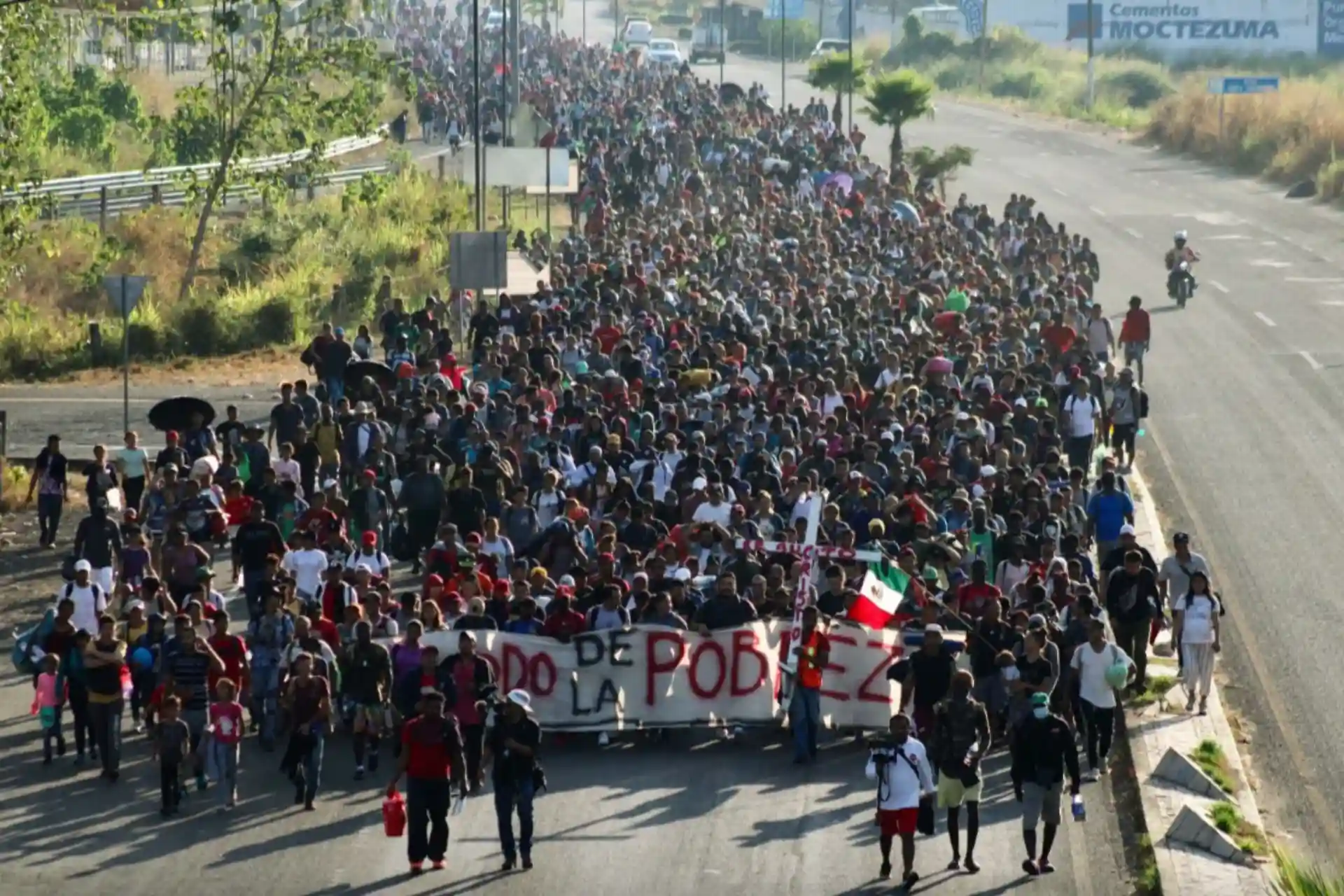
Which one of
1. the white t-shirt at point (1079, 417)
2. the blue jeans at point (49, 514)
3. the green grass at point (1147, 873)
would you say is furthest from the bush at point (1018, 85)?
the green grass at point (1147, 873)

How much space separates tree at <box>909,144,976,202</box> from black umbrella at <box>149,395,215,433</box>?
29.6 meters

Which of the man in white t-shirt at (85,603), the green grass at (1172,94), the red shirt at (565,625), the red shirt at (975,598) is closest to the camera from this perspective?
the red shirt at (975,598)

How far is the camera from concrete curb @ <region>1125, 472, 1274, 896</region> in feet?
49.1

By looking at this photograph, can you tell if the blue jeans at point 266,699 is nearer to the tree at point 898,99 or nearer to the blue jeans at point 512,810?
the blue jeans at point 512,810

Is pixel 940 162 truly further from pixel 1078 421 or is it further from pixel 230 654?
pixel 230 654

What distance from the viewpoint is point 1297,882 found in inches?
458

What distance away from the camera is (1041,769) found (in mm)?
14984

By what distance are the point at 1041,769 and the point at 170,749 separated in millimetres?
5382

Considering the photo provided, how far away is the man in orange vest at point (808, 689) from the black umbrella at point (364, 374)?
1139 centimetres

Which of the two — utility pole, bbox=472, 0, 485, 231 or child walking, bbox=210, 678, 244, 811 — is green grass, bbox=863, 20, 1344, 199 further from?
child walking, bbox=210, 678, 244, 811

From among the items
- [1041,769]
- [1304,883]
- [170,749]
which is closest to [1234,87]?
[1041,769]

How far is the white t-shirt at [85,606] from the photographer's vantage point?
61.6 feet

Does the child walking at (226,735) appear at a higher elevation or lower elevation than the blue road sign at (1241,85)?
lower

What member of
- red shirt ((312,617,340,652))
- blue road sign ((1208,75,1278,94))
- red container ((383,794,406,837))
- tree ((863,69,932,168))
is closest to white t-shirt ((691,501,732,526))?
red shirt ((312,617,340,652))
